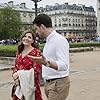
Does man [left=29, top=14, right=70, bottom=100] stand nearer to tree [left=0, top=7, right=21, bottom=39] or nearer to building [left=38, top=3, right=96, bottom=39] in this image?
tree [left=0, top=7, right=21, bottom=39]

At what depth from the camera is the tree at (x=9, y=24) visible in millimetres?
74062

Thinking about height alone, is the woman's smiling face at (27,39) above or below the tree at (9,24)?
above

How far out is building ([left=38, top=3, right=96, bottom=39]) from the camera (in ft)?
412

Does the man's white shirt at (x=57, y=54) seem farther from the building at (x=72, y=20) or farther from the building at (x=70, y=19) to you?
the building at (x=72, y=20)

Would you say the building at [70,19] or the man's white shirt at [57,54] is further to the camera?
the building at [70,19]

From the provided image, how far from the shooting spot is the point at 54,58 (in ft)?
14.4

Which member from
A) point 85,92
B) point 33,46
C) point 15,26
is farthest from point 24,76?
point 15,26

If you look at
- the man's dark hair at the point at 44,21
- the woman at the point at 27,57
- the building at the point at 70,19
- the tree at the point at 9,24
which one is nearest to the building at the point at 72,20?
the building at the point at 70,19

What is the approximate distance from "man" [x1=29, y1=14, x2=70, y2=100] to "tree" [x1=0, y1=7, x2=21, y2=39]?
69598 millimetres

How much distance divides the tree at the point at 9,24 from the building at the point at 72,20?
44.1m

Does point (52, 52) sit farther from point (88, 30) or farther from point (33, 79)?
point (88, 30)

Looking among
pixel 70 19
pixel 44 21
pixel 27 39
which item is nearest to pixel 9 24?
pixel 70 19

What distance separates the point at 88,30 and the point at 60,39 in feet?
437

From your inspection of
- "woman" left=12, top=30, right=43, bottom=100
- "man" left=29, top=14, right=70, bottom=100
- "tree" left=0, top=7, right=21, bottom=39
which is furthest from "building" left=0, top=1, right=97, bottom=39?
"man" left=29, top=14, right=70, bottom=100
